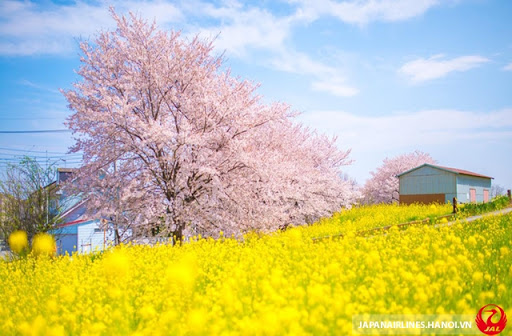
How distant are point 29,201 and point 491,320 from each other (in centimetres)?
1874

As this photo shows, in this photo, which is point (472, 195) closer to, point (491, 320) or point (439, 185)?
point (439, 185)

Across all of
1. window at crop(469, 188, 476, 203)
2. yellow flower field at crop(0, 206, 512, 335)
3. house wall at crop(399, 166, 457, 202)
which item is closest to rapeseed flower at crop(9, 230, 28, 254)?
yellow flower field at crop(0, 206, 512, 335)

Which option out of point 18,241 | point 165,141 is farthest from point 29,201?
point 165,141

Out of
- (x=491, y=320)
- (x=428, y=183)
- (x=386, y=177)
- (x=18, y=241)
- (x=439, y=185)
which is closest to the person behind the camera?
(x=491, y=320)

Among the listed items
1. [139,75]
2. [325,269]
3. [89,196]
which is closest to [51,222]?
[89,196]

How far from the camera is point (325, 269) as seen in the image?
600 cm

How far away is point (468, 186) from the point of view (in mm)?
32656

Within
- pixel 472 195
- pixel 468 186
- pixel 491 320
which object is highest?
pixel 468 186

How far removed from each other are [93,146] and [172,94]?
316 cm

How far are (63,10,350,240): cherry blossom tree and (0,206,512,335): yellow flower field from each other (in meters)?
3.72

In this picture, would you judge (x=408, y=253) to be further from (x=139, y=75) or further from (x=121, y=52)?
(x=121, y=52)

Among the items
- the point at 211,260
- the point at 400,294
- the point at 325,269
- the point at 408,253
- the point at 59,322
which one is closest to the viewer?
the point at 400,294

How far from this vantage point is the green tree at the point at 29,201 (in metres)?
17.9

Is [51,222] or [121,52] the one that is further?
[51,222]
